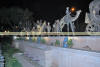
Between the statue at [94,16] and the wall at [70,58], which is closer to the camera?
the wall at [70,58]

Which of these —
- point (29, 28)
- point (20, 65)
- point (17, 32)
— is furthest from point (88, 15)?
point (17, 32)

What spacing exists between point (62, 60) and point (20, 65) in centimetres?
230

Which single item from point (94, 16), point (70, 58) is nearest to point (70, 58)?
point (70, 58)

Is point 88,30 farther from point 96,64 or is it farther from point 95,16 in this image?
point 96,64

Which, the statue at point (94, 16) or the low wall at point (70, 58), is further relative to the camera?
the statue at point (94, 16)

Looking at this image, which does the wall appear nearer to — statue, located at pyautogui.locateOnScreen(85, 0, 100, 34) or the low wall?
the low wall

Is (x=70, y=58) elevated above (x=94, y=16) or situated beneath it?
situated beneath

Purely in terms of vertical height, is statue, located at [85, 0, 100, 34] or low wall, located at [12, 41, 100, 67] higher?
statue, located at [85, 0, 100, 34]

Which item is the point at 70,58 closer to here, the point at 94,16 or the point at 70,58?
the point at 70,58

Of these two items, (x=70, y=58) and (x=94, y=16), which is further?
(x=94, y=16)

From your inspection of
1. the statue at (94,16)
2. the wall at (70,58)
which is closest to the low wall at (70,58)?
the wall at (70,58)

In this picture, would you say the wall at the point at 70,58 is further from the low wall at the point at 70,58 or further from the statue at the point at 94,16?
the statue at the point at 94,16

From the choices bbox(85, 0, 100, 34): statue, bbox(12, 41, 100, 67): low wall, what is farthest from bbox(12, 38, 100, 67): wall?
bbox(85, 0, 100, 34): statue

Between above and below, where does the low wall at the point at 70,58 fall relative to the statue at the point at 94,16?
below
